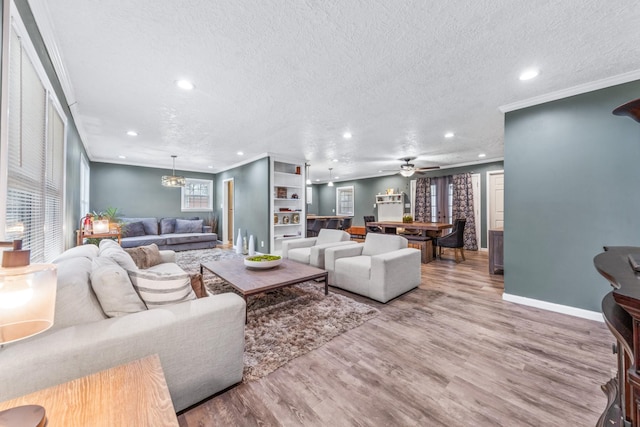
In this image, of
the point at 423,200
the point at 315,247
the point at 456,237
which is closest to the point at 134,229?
the point at 315,247

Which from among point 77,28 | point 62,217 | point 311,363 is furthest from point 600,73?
point 62,217

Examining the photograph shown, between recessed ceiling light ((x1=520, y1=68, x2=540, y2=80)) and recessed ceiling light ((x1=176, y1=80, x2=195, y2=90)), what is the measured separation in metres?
3.29

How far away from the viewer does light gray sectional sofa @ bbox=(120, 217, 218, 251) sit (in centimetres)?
629

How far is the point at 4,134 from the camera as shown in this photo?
4.03 ft

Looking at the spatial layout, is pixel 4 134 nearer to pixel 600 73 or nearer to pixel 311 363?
pixel 311 363

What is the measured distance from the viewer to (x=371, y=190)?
970 centimetres

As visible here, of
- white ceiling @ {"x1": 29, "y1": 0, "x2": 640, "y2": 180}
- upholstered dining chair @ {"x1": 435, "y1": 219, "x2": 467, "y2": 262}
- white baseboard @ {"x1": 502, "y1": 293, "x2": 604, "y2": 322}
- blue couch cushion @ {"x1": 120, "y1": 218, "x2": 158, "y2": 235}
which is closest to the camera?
white ceiling @ {"x1": 29, "y1": 0, "x2": 640, "y2": 180}

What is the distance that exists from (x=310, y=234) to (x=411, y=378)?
272 inches

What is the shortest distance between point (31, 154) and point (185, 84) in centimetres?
139

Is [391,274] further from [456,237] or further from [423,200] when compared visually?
[423,200]

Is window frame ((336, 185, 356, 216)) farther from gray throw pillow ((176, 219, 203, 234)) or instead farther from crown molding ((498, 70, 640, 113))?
crown molding ((498, 70, 640, 113))

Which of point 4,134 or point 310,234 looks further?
point 310,234

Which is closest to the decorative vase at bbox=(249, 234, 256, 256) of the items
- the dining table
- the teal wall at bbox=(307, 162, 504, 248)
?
the dining table

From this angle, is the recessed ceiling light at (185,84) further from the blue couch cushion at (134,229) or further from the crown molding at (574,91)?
the blue couch cushion at (134,229)
